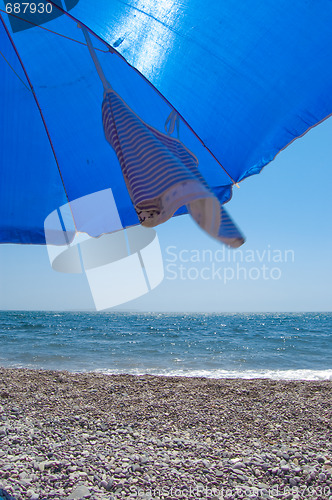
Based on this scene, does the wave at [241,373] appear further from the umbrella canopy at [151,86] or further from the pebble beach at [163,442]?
the umbrella canopy at [151,86]

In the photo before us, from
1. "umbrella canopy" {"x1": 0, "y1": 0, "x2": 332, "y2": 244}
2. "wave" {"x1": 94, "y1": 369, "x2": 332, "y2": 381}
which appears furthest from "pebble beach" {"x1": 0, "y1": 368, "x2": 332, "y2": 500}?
"wave" {"x1": 94, "y1": 369, "x2": 332, "y2": 381}

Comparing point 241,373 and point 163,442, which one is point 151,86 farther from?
point 241,373

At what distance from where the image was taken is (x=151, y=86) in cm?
200

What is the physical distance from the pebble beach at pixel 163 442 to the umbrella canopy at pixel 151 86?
1967 millimetres

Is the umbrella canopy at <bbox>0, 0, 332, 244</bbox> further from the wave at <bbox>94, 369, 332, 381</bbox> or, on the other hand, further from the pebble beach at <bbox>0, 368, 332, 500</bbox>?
the wave at <bbox>94, 369, 332, 381</bbox>

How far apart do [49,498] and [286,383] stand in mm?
5727

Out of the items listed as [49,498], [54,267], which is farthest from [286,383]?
[54,267]

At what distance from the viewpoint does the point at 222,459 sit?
3.43 meters

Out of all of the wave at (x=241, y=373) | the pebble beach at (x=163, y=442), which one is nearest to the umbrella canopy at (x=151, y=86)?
the pebble beach at (x=163, y=442)

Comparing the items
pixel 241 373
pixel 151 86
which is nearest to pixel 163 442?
pixel 151 86

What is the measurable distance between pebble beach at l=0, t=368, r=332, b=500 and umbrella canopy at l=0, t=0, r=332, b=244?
1.97 meters

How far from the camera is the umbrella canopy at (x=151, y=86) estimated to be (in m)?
1.76

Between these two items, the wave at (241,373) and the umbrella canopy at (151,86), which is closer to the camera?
the umbrella canopy at (151,86)

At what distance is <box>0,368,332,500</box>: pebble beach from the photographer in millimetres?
2910
